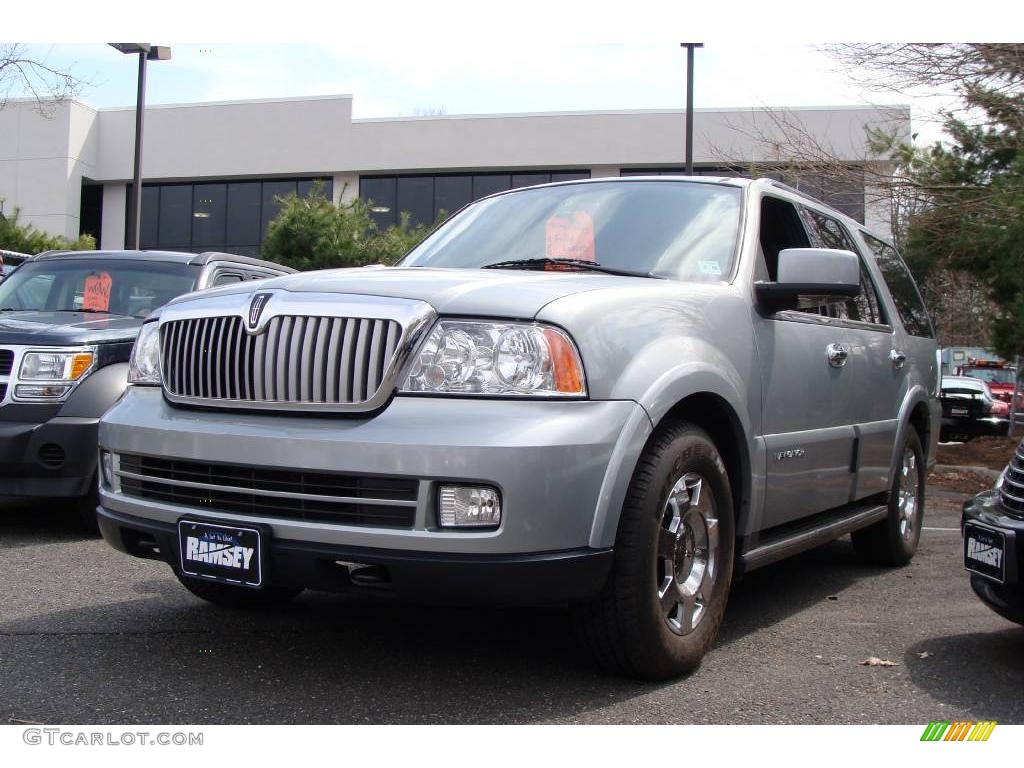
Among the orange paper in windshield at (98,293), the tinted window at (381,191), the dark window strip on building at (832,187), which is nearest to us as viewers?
the orange paper in windshield at (98,293)

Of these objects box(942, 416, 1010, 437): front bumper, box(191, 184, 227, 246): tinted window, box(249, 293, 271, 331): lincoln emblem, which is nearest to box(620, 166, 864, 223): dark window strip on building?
box(942, 416, 1010, 437): front bumper

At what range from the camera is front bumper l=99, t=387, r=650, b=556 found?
289cm

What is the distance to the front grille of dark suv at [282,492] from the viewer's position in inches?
117

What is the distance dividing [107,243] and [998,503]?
3634 cm

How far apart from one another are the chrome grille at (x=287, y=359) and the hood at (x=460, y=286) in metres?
Result: 0.14

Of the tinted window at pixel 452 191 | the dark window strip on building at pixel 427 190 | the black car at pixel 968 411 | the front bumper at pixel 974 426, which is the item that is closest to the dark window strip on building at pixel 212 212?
the dark window strip on building at pixel 427 190

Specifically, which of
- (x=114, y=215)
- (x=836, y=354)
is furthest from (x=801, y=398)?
(x=114, y=215)

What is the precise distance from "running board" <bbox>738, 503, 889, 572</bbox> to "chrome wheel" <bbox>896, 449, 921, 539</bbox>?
37 centimetres

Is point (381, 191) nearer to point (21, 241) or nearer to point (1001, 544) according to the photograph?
point (21, 241)

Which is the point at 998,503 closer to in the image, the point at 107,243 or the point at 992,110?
the point at 992,110

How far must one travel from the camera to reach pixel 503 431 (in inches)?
114

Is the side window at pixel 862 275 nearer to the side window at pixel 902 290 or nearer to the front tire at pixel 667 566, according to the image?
the side window at pixel 902 290

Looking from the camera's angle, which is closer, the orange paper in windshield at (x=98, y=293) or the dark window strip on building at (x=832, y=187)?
the orange paper in windshield at (x=98, y=293)

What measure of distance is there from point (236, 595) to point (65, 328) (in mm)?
2499
